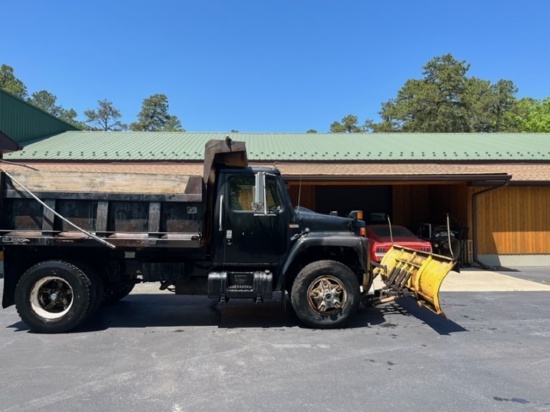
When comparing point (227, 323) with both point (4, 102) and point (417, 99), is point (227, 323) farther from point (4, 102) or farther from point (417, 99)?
point (417, 99)

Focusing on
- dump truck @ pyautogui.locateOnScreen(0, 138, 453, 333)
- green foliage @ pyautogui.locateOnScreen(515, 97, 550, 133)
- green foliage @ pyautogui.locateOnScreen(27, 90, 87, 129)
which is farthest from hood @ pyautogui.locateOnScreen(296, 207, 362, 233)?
green foliage @ pyautogui.locateOnScreen(27, 90, 87, 129)

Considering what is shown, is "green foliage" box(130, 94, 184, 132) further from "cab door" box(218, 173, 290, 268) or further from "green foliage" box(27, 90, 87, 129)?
"cab door" box(218, 173, 290, 268)

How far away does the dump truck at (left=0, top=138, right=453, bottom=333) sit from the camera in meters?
6.16

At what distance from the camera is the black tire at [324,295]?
6375 millimetres

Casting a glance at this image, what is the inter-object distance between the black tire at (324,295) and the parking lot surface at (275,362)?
0.87ft

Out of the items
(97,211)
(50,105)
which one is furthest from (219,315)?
(50,105)

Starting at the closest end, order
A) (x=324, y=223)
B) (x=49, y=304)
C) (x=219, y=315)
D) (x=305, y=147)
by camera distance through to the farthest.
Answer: (x=49, y=304) < (x=324, y=223) < (x=219, y=315) < (x=305, y=147)

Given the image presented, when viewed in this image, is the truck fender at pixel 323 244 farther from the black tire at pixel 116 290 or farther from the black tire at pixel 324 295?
the black tire at pixel 116 290

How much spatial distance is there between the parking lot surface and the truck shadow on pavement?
31mm

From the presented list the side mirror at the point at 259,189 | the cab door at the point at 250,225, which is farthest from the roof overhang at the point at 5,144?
the side mirror at the point at 259,189

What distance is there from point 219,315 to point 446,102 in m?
37.4

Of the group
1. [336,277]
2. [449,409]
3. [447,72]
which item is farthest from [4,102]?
Result: [447,72]

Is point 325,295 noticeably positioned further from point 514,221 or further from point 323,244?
point 514,221

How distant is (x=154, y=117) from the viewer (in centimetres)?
6412
